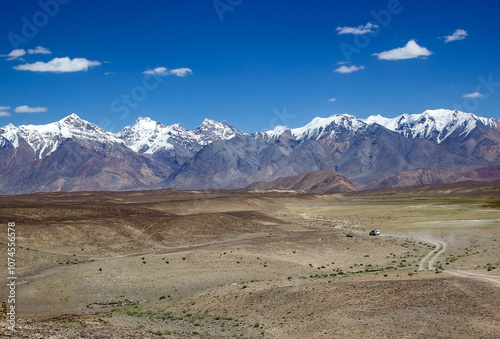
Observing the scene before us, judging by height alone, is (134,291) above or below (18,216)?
below

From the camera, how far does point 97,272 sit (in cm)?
4738

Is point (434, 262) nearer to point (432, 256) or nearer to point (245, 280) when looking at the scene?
point (432, 256)

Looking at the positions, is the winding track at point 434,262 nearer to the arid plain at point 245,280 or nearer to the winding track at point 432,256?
the winding track at point 432,256

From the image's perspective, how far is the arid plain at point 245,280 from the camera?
2702cm

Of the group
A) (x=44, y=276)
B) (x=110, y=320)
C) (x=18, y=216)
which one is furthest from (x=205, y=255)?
(x=18, y=216)

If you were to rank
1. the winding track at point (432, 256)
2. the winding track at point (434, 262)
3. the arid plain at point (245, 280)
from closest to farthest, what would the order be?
1. the arid plain at point (245, 280)
2. the winding track at point (434, 262)
3. the winding track at point (432, 256)

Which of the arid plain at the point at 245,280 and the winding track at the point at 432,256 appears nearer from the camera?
the arid plain at the point at 245,280

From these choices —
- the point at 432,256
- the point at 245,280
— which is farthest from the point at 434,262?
the point at 245,280

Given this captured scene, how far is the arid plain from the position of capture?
27016 mm

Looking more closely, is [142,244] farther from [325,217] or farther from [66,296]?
[325,217]

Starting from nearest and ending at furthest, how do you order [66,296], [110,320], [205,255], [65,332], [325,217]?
[65,332]
[110,320]
[66,296]
[205,255]
[325,217]

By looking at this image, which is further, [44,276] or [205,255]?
[205,255]

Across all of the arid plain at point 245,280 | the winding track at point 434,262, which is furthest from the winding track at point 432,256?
the arid plain at point 245,280

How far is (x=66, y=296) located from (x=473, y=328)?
2942cm
